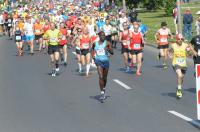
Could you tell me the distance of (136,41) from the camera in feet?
73.6

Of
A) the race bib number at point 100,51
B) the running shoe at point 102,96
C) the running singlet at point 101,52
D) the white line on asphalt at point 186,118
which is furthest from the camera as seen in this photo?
the race bib number at point 100,51

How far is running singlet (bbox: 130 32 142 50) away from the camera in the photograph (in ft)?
73.4

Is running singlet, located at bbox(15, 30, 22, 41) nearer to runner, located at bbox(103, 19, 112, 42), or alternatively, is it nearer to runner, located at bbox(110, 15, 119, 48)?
runner, located at bbox(103, 19, 112, 42)

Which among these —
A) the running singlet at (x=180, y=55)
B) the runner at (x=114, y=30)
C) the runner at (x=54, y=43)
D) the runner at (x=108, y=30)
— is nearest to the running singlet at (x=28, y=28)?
the runner at (x=108, y=30)

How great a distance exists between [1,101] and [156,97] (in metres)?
4.13

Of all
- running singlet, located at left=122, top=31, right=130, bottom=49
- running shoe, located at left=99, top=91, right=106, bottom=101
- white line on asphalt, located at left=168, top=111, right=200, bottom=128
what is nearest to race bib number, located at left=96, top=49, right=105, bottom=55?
running shoe, located at left=99, top=91, right=106, bottom=101

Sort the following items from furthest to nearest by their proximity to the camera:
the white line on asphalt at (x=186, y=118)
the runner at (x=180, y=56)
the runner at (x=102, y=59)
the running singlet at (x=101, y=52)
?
1. the running singlet at (x=101, y=52)
2. the runner at (x=180, y=56)
3. the runner at (x=102, y=59)
4. the white line on asphalt at (x=186, y=118)

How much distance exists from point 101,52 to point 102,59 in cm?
29

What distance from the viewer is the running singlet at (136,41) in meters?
22.4

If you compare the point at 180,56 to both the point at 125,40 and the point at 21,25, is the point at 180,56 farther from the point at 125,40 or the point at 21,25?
the point at 21,25

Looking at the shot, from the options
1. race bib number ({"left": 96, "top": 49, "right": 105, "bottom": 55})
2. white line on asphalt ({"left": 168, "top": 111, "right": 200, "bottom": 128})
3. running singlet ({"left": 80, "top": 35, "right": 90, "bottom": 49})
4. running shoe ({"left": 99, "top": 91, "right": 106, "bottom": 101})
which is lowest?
white line on asphalt ({"left": 168, "top": 111, "right": 200, "bottom": 128})

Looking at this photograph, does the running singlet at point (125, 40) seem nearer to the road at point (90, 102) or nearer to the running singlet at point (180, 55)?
the road at point (90, 102)

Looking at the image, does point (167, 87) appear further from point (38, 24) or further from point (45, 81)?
point (38, 24)

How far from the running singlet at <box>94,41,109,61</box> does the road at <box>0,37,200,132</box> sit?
1095mm
